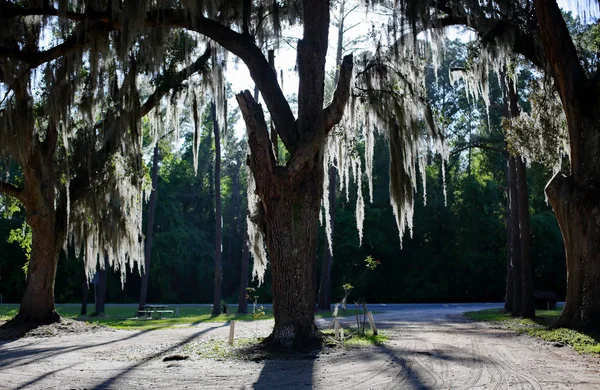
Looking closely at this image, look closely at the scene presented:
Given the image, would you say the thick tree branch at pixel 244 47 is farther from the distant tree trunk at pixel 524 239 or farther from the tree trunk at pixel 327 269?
the tree trunk at pixel 327 269

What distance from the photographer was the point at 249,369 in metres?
8.23

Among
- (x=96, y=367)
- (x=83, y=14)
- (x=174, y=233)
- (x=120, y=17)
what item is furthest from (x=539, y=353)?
(x=174, y=233)

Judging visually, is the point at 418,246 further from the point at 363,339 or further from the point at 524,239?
the point at 363,339

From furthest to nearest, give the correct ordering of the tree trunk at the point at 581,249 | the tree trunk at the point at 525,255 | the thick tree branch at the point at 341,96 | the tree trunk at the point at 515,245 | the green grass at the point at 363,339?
the tree trunk at the point at 515,245
the tree trunk at the point at 525,255
the tree trunk at the point at 581,249
the green grass at the point at 363,339
the thick tree branch at the point at 341,96

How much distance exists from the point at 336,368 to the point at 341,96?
4643 mm

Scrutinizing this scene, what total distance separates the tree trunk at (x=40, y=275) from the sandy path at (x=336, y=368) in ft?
12.3

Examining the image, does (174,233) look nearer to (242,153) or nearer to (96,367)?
Answer: (242,153)

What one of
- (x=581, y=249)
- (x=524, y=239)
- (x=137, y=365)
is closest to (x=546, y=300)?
(x=524, y=239)

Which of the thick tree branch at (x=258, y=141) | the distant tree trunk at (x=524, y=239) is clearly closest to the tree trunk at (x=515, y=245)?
the distant tree trunk at (x=524, y=239)

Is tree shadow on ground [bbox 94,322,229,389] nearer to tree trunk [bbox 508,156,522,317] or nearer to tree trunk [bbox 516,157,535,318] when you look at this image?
tree trunk [bbox 516,157,535,318]

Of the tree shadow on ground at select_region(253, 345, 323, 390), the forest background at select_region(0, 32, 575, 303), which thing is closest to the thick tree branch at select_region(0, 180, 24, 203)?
the tree shadow on ground at select_region(253, 345, 323, 390)

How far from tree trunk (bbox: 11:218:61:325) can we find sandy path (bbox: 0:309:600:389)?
147 inches

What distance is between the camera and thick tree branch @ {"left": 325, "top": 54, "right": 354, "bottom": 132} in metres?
10.5

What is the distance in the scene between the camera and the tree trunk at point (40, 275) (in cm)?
1492
